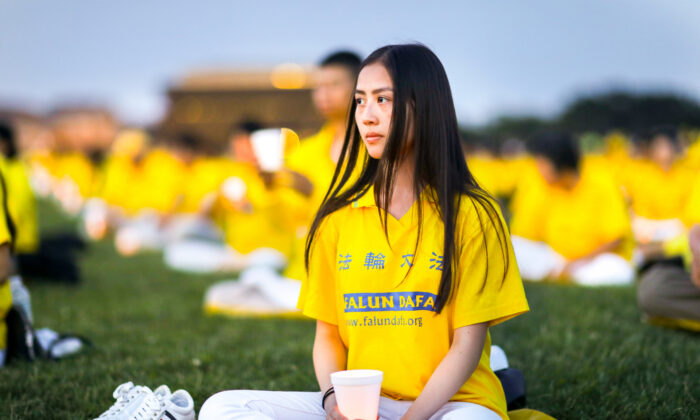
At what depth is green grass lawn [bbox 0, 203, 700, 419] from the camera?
2637 mm

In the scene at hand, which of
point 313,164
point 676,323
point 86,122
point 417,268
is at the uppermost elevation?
point 86,122

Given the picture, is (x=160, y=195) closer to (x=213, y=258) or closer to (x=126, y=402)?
(x=213, y=258)

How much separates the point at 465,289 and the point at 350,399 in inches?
17.0

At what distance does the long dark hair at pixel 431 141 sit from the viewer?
1874 mm

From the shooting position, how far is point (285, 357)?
3416 mm

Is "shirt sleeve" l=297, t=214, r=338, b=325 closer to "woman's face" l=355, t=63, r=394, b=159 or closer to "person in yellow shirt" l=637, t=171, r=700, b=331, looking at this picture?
"woman's face" l=355, t=63, r=394, b=159

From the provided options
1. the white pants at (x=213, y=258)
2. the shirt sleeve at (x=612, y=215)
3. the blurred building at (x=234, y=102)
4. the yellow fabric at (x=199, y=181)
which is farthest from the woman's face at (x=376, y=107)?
the blurred building at (x=234, y=102)

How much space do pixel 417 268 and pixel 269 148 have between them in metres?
2.97

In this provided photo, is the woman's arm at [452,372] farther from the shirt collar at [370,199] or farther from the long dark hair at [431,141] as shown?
the shirt collar at [370,199]

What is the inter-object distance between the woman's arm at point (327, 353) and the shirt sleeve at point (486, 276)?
1.27 ft

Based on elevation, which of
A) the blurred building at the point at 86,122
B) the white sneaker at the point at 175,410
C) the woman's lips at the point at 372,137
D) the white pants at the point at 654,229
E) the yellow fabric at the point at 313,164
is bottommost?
the white pants at the point at 654,229

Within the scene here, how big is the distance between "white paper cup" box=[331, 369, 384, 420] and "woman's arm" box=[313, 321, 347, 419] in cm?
27

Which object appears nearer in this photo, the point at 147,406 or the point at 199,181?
the point at 147,406

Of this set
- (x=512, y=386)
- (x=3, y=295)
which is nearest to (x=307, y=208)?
(x=3, y=295)
